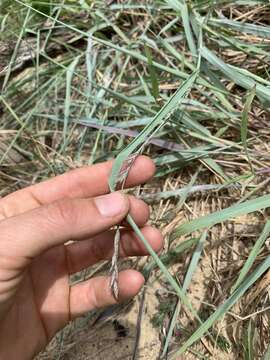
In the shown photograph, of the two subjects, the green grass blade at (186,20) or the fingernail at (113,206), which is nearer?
the fingernail at (113,206)

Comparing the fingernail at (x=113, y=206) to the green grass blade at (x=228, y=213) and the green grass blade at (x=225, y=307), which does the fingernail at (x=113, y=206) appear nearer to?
the green grass blade at (x=228, y=213)

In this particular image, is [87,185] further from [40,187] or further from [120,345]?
[120,345]

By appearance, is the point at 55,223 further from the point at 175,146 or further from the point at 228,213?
the point at 175,146

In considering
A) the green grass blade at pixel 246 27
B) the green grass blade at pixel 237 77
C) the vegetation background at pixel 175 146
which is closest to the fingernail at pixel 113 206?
the vegetation background at pixel 175 146

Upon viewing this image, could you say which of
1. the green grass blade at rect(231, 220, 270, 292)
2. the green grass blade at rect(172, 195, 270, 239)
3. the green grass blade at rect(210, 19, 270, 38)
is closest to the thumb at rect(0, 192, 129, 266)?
the green grass blade at rect(172, 195, 270, 239)

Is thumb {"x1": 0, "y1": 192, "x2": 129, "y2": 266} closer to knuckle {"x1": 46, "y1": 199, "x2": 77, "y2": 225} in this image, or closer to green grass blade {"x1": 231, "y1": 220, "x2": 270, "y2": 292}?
knuckle {"x1": 46, "y1": 199, "x2": 77, "y2": 225}

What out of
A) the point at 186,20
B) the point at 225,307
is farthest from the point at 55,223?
the point at 186,20

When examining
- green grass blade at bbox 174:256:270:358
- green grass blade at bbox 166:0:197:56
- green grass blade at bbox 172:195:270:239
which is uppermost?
green grass blade at bbox 166:0:197:56
